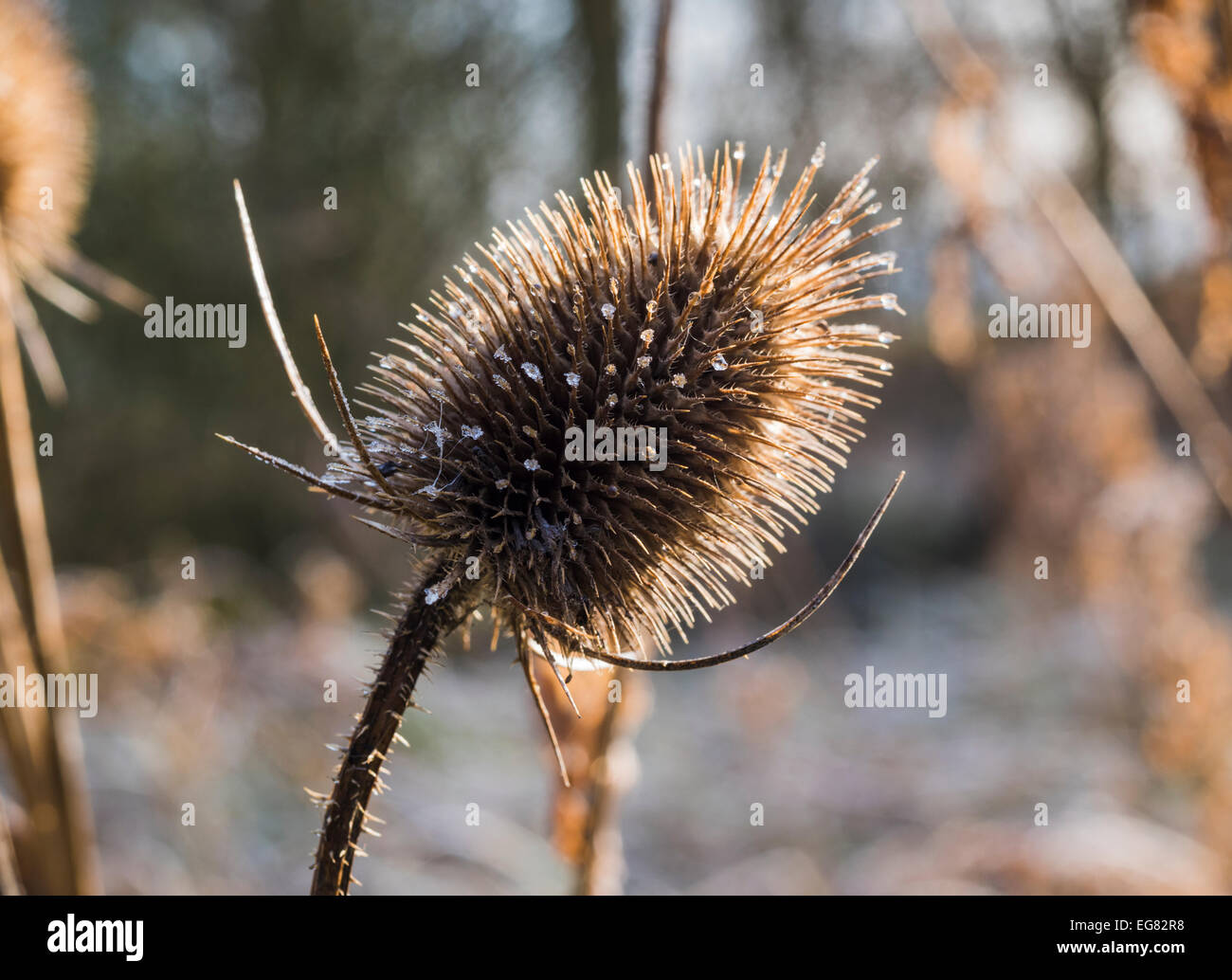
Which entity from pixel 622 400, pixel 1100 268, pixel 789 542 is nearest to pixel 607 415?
pixel 622 400

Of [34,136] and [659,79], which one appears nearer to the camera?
[659,79]

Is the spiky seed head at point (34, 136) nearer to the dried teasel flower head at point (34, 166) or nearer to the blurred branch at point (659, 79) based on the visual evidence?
the dried teasel flower head at point (34, 166)

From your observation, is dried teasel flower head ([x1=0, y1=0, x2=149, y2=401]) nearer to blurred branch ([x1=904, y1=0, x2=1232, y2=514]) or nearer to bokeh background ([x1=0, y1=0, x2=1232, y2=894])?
bokeh background ([x1=0, y1=0, x2=1232, y2=894])

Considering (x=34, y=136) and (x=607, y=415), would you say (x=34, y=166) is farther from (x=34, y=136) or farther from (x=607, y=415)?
(x=607, y=415)

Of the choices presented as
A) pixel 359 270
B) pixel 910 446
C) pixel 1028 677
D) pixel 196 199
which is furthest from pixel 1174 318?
pixel 196 199

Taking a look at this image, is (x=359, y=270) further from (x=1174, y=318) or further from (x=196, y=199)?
(x=1174, y=318)

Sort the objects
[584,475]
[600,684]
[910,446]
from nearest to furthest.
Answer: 1. [584,475]
2. [600,684]
3. [910,446]
